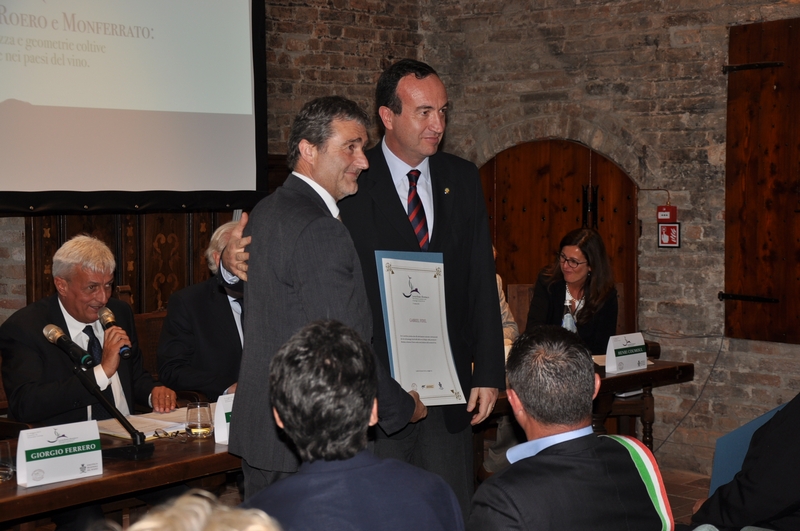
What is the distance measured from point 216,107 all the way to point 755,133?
344cm

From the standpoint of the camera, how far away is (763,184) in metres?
5.79

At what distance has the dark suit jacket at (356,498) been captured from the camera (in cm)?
156

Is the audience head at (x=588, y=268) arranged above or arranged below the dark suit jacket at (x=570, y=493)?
above

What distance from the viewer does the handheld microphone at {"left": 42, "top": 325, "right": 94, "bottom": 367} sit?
2.93 metres

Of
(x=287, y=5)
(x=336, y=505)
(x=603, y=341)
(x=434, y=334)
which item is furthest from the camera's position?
(x=287, y=5)

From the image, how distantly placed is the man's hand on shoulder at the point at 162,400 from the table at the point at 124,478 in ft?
1.99

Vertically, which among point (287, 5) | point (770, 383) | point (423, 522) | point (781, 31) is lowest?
point (770, 383)

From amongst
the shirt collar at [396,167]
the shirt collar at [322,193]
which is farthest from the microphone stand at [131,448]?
the shirt collar at [396,167]

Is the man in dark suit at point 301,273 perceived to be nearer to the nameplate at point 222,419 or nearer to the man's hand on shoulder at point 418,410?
the man's hand on shoulder at point 418,410

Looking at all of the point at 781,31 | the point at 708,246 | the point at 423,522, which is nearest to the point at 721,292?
the point at 708,246

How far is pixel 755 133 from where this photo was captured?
229 inches

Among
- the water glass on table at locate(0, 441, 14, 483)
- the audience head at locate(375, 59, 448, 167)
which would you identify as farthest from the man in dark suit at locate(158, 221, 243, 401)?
the audience head at locate(375, 59, 448, 167)

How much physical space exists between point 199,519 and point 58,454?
178cm

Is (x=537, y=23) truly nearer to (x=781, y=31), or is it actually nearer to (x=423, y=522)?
(x=781, y=31)
